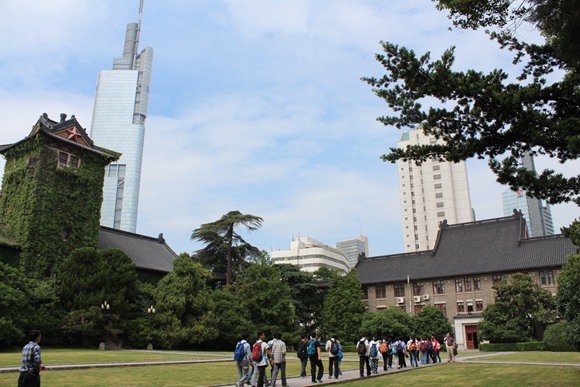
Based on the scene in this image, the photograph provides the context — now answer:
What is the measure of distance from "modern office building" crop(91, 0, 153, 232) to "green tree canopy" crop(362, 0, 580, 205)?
450 feet

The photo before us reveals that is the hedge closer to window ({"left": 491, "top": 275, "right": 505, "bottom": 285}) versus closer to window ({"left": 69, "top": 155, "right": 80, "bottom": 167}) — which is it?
window ({"left": 491, "top": 275, "right": 505, "bottom": 285})

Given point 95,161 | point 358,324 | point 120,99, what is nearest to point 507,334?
point 358,324

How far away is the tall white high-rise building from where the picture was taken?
94.1 m

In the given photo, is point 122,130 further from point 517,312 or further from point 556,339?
point 556,339

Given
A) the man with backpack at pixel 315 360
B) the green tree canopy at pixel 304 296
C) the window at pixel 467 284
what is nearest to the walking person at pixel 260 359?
the man with backpack at pixel 315 360

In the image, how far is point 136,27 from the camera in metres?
175

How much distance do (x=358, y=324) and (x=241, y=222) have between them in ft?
53.8

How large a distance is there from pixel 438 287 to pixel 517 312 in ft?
39.9

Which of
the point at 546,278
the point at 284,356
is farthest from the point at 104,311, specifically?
the point at 546,278

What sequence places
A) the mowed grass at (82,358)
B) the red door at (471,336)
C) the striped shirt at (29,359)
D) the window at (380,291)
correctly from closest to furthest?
the striped shirt at (29,359), the mowed grass at (82,358), the red door at (471,336), the window at (380,291)

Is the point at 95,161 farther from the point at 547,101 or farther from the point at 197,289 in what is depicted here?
the point at 547,101

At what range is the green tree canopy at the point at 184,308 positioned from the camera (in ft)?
111

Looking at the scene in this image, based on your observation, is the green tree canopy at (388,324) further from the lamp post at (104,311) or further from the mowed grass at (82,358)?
the lamp post at (104,311)

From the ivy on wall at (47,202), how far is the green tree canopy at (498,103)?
108 ft
